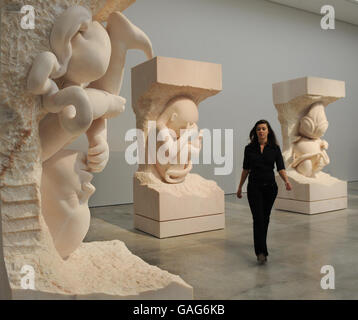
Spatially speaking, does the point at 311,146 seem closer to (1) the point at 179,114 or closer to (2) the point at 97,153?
(1) the point at 179,114

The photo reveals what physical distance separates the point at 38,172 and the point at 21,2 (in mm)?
912

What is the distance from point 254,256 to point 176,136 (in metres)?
1.87

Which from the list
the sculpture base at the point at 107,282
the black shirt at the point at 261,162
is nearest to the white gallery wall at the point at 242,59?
the black shirt at the point at 261,162

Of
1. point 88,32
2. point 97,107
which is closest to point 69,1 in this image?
point 88,32

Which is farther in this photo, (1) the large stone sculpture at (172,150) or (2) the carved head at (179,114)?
(2) the carved head at (179,114)

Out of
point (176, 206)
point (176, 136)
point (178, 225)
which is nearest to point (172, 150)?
point (176, 136)

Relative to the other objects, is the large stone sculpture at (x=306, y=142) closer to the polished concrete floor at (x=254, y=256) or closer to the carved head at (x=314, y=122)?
the carved head at (x=314, y=122)

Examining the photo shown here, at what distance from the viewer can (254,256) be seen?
12.5ft

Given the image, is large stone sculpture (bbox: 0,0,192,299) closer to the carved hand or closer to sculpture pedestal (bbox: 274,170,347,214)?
the carved hand

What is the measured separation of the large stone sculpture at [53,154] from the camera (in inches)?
78.0

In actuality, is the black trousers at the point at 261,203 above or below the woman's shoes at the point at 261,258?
above

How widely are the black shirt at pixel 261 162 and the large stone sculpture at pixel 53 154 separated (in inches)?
59.9
